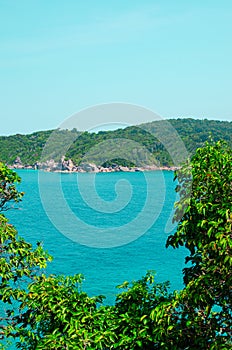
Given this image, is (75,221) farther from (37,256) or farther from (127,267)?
(37,256)

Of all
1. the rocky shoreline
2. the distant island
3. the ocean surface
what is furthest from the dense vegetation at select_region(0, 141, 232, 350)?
the rocky shoreline

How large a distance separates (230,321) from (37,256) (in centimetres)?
257

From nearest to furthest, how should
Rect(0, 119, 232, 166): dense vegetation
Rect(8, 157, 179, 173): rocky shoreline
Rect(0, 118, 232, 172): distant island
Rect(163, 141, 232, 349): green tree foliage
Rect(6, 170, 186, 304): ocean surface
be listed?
Rect(163, 141, 232, 349): green tree foliage < Rect(6, 170, 186, 304): ocean surface < Rect(0, 119, 232, 166): dense vegetation < Rect(0, 118, 232, 172): distant island < Rect(8, 157, 179, 173): rocky shoreline

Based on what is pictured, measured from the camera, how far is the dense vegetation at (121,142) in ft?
232

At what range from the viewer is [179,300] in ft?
15.6

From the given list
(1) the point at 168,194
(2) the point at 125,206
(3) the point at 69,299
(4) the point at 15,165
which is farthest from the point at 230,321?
(4) the point at 15,165

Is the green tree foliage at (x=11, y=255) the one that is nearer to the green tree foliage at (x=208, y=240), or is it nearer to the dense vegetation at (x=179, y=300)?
the dense vegetation at (x=179, y=300)

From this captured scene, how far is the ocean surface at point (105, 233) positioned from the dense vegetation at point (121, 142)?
8.61m

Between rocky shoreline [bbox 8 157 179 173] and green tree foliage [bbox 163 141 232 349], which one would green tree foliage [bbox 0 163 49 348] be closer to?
green tree foliage [bbox 163 141 232 349]

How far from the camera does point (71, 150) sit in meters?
82.5

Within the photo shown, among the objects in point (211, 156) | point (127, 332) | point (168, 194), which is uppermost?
point (168, 194)

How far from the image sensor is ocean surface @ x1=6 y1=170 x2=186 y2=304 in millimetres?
25766

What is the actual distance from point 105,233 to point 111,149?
3803cm

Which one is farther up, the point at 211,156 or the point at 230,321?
the point at 211,156
